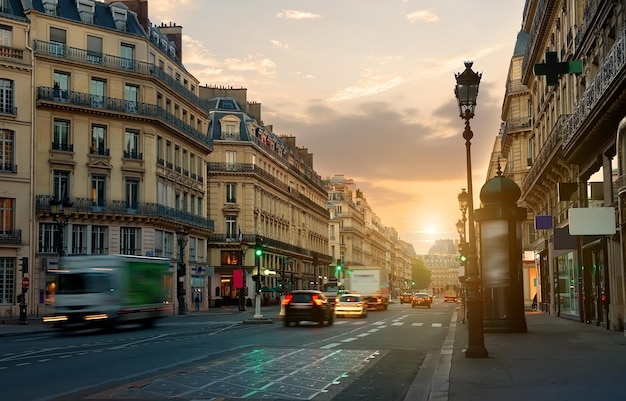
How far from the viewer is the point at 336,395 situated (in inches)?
462

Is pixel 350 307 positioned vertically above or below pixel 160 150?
below

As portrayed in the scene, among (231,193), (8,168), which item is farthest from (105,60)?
(231,193)

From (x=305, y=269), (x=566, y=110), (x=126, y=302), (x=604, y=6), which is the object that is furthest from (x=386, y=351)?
(x=305, y=269)

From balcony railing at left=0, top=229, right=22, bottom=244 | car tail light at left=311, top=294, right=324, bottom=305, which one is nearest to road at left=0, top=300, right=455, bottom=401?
car tail light at left=311, top=294, right=324, bottom=305

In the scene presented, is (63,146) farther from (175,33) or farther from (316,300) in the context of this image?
(316,300)

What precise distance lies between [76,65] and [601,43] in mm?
37809

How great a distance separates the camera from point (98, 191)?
55781mm

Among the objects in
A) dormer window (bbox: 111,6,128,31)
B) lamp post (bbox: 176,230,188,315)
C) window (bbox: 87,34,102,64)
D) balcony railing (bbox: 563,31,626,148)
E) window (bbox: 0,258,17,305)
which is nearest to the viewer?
balcony railing (bbox: 563,31,626,148)

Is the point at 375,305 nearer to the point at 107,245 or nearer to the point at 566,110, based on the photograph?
the point at 107,245

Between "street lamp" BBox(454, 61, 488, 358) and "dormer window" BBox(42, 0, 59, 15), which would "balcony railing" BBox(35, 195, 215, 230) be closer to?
"dormer window" BBox(42, 0, 59, 15)

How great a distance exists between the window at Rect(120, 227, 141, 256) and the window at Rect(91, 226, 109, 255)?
111 cm

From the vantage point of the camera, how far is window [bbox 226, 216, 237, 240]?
83688 mm

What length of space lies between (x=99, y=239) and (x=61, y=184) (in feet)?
14.8

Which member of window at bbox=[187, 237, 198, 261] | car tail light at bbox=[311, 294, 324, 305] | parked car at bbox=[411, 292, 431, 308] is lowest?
parked car at bbox=[411, 292, 431, 308]
